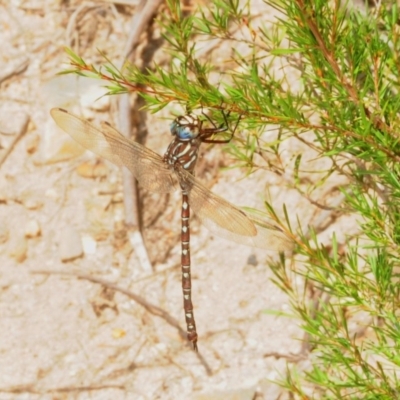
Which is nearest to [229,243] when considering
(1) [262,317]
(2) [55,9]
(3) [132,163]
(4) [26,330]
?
(1) [262,317]

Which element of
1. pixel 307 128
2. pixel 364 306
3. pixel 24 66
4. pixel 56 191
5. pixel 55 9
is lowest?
pixel 364 306

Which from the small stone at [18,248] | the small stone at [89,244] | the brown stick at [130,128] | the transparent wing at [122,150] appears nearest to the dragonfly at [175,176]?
the transparent wing at [122,150]

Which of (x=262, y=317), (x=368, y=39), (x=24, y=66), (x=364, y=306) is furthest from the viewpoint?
(x=24, y=66)

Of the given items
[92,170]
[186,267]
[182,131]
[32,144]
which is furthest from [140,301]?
[182,131]

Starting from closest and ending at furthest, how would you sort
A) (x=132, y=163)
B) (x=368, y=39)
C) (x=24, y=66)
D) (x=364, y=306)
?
(x=368, y=39)
(x=364, y=306)
(x=132, y=163)
(x=24, y=66)

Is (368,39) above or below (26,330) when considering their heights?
below

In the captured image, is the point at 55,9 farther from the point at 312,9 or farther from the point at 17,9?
the point at 312,9

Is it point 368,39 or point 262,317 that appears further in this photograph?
Answer: point 262,317
